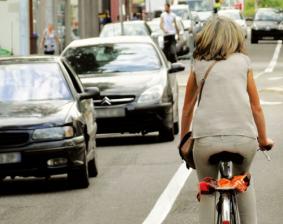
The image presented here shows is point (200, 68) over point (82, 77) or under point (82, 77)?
over

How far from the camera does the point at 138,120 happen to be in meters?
18.4

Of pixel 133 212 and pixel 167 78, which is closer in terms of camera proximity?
pixel 133 212

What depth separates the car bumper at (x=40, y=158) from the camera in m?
12.8

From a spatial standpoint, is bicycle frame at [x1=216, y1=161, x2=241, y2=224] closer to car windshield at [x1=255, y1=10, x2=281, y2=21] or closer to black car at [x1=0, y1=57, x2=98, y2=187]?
black car at [x1=0, y1=57, x2=98, y2=187]

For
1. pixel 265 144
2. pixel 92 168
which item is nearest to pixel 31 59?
pixel 92 168

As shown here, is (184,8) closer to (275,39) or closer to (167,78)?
(275,39)

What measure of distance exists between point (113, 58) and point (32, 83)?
5.69m

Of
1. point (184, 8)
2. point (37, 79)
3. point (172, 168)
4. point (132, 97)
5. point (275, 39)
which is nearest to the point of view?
point (37, 79)

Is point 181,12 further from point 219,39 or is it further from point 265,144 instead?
point 219,39

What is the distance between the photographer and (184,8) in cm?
6003

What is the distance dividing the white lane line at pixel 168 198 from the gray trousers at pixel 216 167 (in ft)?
10.5

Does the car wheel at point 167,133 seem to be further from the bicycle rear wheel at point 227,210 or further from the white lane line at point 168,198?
the bicycle rear wheel at point 227,210

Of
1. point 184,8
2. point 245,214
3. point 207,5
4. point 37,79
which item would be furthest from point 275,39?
point 245,214

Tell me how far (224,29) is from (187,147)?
73 centimetres
